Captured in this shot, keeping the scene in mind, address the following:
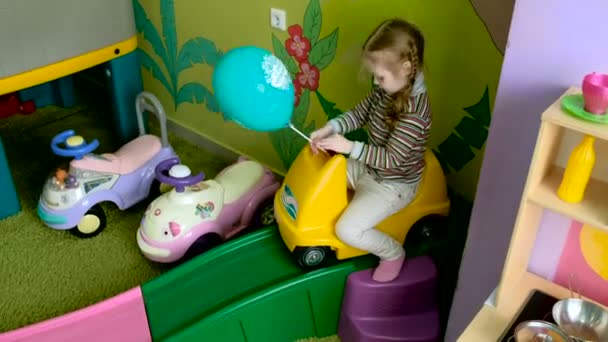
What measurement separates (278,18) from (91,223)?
85 centimetres

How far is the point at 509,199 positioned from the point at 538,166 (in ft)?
0.76

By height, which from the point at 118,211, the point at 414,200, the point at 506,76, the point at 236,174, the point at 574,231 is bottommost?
Result: the point at 118,211

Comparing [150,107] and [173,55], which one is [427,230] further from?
[173,55]

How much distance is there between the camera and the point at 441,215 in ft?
5.11

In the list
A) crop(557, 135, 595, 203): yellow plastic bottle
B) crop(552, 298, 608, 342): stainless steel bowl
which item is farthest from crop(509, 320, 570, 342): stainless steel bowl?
crop(557, 135, 595, 203): yellow plastic bottle

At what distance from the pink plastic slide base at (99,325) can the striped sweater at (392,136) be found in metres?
0.63

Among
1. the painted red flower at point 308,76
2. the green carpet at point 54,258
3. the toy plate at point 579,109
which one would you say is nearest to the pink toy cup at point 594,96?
the toy plate at point 579,109

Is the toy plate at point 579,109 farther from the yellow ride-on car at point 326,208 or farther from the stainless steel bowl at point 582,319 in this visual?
the yellow ride-on car at point 326,208

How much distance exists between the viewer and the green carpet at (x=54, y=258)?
1689 mm

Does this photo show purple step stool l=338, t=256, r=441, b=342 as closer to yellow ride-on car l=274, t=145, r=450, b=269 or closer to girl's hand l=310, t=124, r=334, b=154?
yellow ride-on car l=274, t=145, r=450, b=269

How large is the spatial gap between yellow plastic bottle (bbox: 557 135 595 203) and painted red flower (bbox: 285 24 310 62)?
3.29 ft

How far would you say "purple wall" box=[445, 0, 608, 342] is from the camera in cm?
94

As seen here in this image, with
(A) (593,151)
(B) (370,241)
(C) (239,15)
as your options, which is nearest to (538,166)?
(A) (593,151)

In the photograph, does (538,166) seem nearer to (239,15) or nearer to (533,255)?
(533,255)
